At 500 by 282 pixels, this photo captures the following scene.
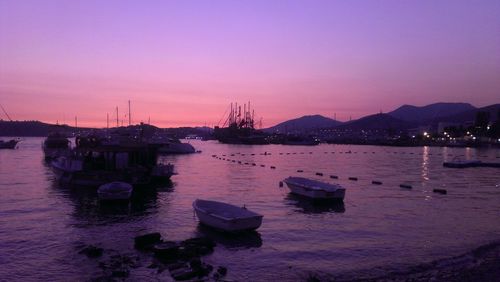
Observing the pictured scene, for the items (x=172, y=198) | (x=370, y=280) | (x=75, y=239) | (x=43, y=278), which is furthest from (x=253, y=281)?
(x=172, y=198)

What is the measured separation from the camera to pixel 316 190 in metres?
34.2

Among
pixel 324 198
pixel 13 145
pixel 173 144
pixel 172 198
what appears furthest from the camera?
pixel 13 145

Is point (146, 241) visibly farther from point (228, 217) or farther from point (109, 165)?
point (109, 165)

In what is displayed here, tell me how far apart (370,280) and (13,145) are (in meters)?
153

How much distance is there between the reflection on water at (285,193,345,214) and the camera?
31484 mm

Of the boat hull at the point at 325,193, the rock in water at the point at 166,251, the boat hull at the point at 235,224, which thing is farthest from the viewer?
the boat hull at the point at 325,193

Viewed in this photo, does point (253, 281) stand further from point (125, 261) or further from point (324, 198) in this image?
point (324, 198)

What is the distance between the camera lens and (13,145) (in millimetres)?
146625

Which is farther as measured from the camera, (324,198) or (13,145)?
(13,145)

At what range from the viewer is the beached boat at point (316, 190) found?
34.0 m

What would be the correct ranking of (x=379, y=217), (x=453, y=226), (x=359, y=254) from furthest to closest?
(x=379, y=217)
(x=453, y=226)
(x=359, y=254)

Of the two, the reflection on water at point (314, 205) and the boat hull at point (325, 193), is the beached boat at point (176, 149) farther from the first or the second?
the boat hull at point (325, 193)

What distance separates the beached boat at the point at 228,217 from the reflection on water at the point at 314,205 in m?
7.85

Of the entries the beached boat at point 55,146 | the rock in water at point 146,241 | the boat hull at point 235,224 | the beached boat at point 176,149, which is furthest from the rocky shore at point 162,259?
the beached boat at point 176,149
